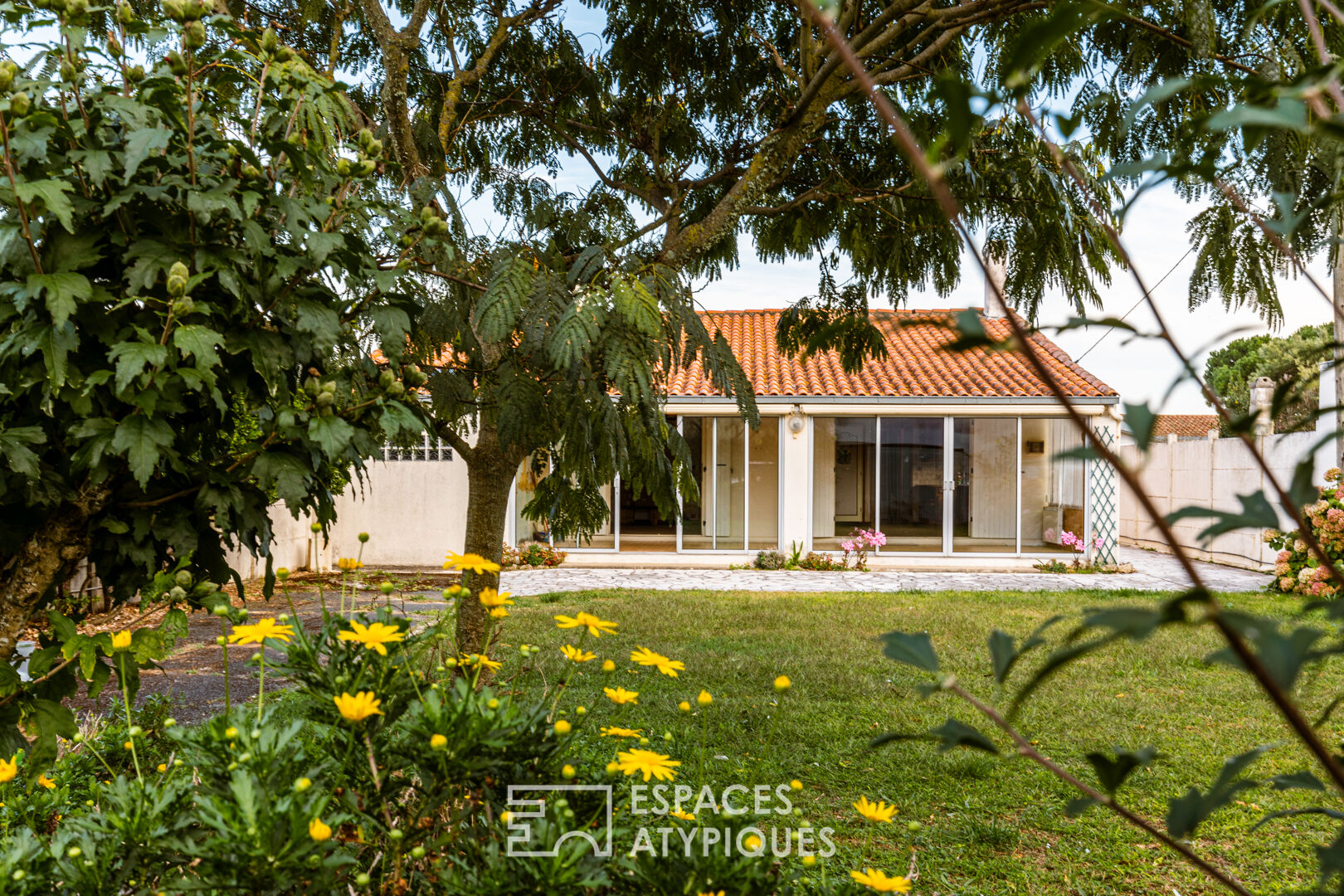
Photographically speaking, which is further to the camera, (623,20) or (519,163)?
(519,163)

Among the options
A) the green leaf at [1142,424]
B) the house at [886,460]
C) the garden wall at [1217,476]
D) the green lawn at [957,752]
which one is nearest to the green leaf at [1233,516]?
the green leaf at [1142,424]

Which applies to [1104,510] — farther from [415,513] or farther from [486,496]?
[486,496]

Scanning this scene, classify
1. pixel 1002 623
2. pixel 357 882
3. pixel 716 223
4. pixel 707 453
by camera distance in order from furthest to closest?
pixel 707 453 < pixel 1002 623 < pixel 716 223 < pixel 357 882


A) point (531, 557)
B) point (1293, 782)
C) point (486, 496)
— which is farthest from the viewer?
point (531, 557)

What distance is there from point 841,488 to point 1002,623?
29.9 ft

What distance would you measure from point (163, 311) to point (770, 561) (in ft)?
43.3

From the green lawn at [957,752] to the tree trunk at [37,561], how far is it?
1123 mm

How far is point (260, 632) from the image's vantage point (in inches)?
60.1

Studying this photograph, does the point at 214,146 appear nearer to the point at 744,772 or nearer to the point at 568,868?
the point at 568,868

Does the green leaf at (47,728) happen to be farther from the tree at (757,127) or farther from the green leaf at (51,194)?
the tree at (757,127)

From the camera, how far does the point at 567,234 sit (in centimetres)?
393

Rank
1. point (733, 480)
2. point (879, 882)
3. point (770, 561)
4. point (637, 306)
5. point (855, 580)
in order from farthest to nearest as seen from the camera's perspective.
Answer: point (733, 480)
point (770, 561)
point (855, 580)
point (637, 306)
point (879, 882)

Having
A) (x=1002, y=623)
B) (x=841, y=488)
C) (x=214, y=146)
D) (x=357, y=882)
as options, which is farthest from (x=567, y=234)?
(x=841, y=488)

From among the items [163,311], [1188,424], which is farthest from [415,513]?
[1188,424]
